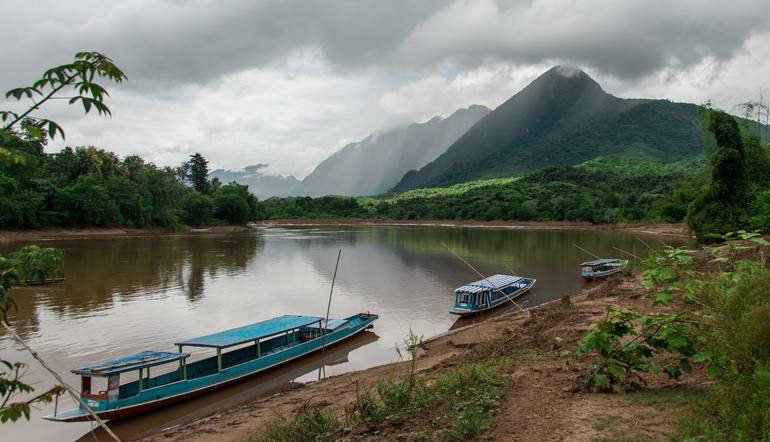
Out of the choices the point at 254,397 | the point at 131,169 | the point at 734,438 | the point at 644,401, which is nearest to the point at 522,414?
the point at 644,401

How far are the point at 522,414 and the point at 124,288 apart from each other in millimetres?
26167

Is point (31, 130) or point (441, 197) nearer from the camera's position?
point (31, 130)

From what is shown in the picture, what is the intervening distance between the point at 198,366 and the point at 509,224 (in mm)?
95180

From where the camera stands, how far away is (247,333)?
1456 centimetres

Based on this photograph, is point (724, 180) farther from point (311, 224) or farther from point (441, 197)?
point (441, 197)

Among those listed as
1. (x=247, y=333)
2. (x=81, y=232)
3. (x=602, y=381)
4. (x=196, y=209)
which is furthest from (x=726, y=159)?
(x=196, y=209)

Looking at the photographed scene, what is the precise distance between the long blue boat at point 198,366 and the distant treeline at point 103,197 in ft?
141

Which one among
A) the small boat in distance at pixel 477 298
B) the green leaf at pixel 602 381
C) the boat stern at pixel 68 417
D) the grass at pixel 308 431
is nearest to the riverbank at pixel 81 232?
the boat stern at pixel 68 417

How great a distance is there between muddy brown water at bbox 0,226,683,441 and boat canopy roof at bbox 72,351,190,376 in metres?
1.44

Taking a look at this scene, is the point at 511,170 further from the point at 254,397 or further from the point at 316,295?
the point at 254,397

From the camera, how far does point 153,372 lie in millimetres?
14000

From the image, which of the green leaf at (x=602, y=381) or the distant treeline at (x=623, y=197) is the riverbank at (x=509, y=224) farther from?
the green leaf at (x=602, y=381)

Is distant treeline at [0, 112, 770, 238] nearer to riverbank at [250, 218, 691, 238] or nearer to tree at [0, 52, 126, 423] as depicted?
tree at [0, 52, 126, 423]

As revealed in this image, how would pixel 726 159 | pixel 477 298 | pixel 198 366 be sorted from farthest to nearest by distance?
pixel 726 159 < pixel 477 298 < pixel 198 366
